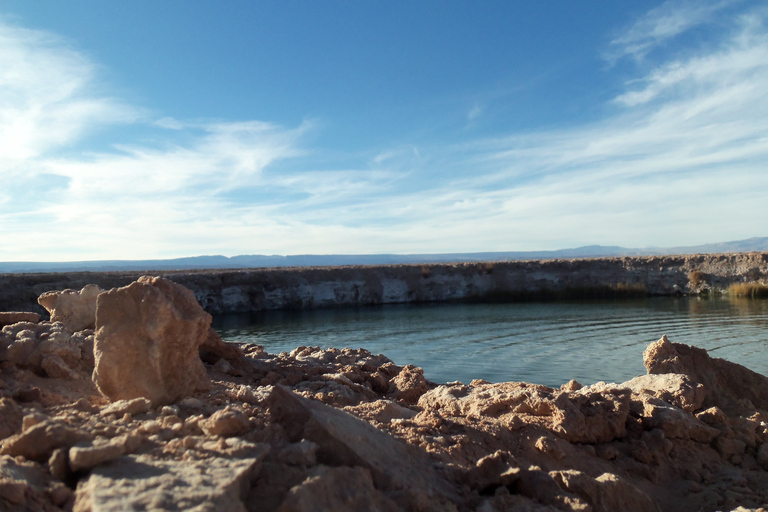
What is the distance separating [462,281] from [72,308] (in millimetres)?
Result: 29368

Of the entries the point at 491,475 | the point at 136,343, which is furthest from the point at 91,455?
the point at 491,475

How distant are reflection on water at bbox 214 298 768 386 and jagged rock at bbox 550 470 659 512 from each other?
7903 millimetres

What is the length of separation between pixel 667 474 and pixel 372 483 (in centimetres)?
316

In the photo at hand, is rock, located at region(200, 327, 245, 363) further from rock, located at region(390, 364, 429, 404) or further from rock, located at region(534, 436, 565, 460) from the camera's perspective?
rock, located at region(534, 436, 565, 460)

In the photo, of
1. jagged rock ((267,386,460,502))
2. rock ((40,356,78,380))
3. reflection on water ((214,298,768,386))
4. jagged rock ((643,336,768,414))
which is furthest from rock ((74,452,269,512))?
reflection on water ((214,298,768,386))

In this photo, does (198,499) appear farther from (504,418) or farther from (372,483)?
(504,418)

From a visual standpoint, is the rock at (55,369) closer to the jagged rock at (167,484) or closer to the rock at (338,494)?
the jagged rock at (167,484)

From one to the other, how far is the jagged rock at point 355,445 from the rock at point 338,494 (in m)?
0.15

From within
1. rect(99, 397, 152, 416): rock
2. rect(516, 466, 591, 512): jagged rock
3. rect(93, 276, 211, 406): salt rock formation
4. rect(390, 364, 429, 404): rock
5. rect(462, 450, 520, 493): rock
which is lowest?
rect(390, 364, 429, 404): rock

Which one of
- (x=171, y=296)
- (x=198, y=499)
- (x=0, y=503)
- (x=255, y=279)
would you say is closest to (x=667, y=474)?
(x=198, y=499)

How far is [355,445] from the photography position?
3.21 meters

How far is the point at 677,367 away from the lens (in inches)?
284

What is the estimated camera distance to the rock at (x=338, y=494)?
8.51 ft

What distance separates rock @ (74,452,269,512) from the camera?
7.59 feet
